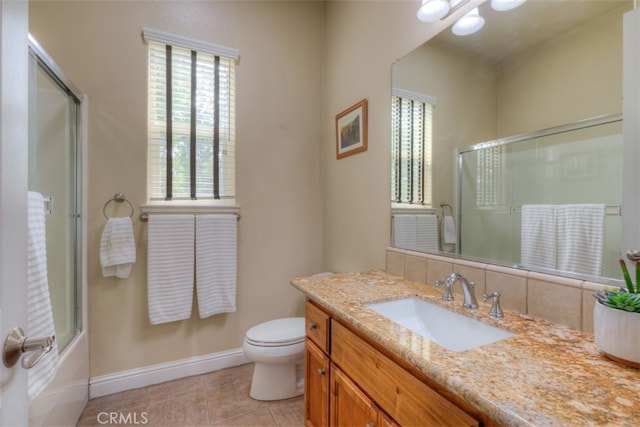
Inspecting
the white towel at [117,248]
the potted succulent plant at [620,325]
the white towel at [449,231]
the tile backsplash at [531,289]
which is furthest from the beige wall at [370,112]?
the white towel at [117,248]

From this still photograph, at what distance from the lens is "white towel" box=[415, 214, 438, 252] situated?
1448 millimetres

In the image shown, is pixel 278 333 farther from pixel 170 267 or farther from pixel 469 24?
pixel 469 24

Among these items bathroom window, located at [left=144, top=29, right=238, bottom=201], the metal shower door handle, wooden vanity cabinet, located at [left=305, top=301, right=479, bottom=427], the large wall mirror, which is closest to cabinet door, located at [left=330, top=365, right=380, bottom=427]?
wooden vanity cabinet, located at [left=305, top=301, right=479, bottom=427]

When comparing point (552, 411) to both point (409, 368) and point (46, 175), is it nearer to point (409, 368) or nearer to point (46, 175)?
point (409, 368)

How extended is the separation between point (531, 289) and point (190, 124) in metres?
2.13

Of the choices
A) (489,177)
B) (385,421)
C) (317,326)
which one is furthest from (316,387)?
(489,177)

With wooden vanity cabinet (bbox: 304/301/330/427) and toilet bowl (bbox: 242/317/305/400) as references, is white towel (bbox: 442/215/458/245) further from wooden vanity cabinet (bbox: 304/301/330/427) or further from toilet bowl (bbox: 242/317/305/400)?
toilet bowl (bbox: 242/317/305/400)

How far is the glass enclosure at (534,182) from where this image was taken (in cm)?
86

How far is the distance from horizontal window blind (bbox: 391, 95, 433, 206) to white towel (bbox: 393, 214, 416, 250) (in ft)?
0.31

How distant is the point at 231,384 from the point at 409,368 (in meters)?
1.61

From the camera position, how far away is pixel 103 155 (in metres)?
1.81

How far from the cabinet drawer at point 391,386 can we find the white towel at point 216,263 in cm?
117

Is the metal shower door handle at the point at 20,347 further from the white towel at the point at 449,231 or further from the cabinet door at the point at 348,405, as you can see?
the white towel at the point at 449,231

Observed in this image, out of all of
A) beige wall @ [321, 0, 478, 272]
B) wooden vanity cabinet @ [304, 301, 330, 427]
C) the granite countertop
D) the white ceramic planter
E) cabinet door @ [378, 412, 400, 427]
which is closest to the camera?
the granite countertop
